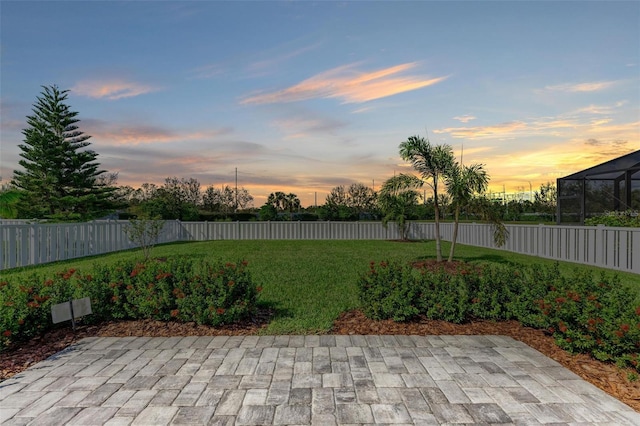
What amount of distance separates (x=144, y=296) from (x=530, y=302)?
4748mm

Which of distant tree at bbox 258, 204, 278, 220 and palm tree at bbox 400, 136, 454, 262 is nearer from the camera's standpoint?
palm tree at bbox 400, 136, 454, 262

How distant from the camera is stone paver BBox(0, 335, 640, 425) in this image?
7.94ft

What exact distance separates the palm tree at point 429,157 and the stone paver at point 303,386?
6.16 metres

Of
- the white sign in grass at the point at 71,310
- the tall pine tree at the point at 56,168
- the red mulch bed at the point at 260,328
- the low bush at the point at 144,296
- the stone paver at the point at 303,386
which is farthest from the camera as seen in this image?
the tall pine tree at the point at 56,168

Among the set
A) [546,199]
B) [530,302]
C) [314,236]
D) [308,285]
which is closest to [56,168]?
[314,236]

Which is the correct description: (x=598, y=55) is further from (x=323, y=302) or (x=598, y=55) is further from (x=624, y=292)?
A: (x=323, y=302)

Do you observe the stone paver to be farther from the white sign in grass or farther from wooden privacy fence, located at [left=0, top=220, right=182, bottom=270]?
wooden privacy fence, located at [left=0, top=220, right=182, bottom=270]

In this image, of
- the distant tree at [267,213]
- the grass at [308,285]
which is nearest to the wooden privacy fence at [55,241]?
the grass at [308,285]

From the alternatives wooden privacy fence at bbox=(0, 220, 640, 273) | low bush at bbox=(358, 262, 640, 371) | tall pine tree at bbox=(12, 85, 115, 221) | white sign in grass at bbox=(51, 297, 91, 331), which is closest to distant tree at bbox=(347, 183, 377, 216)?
wooden privacy fence at bbox=(0, 220, 640, 273)

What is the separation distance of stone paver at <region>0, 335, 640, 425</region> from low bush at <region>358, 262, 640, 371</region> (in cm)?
50

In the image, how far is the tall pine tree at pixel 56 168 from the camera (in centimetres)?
1886

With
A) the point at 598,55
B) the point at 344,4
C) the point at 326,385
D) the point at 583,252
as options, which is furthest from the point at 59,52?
the point at 583,252

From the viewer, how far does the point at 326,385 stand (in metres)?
2.85

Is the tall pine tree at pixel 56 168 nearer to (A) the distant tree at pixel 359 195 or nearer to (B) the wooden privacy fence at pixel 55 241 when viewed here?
(B) the wooden privacy fence at pixel 55 241
